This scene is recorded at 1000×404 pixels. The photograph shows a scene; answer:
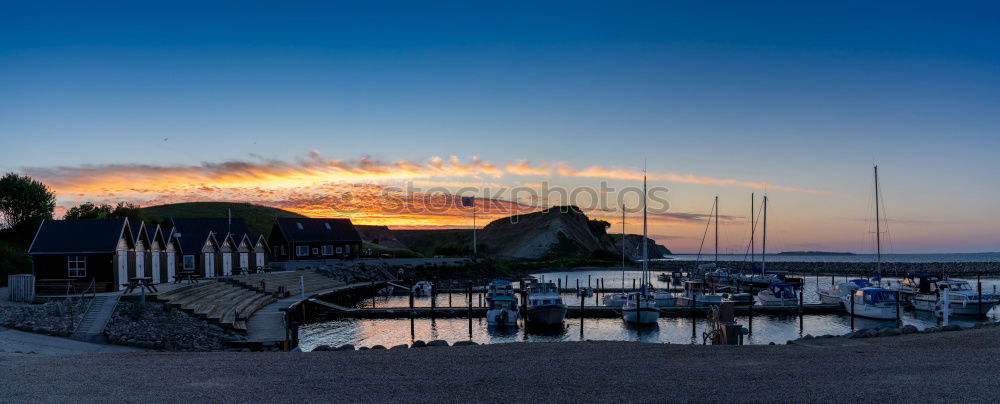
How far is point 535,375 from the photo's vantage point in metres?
17.7

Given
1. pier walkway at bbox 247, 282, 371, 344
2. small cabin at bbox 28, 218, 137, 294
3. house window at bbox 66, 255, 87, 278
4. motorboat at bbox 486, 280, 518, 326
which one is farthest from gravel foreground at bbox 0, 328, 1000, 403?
motorboat at bbox 486, 280, 518, 326

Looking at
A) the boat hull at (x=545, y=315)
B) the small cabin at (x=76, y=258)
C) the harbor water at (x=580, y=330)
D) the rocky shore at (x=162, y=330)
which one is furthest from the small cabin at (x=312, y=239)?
the rocky shore at (x=162, y=330)

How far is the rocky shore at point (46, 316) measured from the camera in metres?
30.4

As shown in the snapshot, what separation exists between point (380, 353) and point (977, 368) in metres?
16.4

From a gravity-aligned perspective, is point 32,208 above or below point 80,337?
above

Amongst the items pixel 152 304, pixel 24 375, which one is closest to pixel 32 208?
pixel 152 304

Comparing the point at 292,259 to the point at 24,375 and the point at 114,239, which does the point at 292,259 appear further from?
the point at 24,375

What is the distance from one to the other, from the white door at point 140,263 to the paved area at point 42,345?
14.4 metres

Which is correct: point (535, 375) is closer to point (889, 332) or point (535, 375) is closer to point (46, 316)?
point (889, 332)

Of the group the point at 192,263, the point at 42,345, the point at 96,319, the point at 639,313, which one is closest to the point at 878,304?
the point at 639,313

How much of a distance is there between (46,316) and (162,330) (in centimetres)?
513

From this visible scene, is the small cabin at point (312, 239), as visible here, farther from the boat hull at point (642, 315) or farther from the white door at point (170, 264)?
the boat hull at point (642, 315)

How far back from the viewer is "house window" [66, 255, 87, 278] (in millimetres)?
40000

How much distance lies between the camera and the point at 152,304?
35.8m
